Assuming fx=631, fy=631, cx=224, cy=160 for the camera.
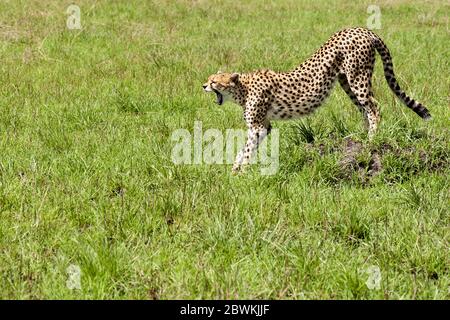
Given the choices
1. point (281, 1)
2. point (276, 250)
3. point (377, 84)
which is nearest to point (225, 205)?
point (276, 250)

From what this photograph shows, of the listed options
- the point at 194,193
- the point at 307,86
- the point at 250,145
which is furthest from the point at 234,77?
the point at 194,193

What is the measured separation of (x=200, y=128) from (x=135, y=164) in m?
1.54

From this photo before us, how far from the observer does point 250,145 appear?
620 cm

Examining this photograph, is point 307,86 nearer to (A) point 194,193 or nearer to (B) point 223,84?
(B) point 223,84

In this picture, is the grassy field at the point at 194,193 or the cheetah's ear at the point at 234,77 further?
the cheetah's ear at the point at 234,77

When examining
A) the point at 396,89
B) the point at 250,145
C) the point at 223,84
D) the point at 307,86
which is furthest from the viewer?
the point at 396,89

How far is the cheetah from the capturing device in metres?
6.37

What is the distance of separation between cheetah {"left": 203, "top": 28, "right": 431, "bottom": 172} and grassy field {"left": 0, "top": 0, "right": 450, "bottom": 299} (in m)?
0.26

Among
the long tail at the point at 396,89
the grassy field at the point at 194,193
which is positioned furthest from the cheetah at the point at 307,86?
the grassy field at the point at 194,193

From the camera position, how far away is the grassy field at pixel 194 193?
3.77m

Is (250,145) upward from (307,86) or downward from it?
downward

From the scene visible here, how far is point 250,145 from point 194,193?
1426 millimetres

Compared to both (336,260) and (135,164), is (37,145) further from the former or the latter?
(336,260)

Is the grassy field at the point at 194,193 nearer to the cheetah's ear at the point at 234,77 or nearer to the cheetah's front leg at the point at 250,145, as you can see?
the cheetah's front leg at the point at 250,145
